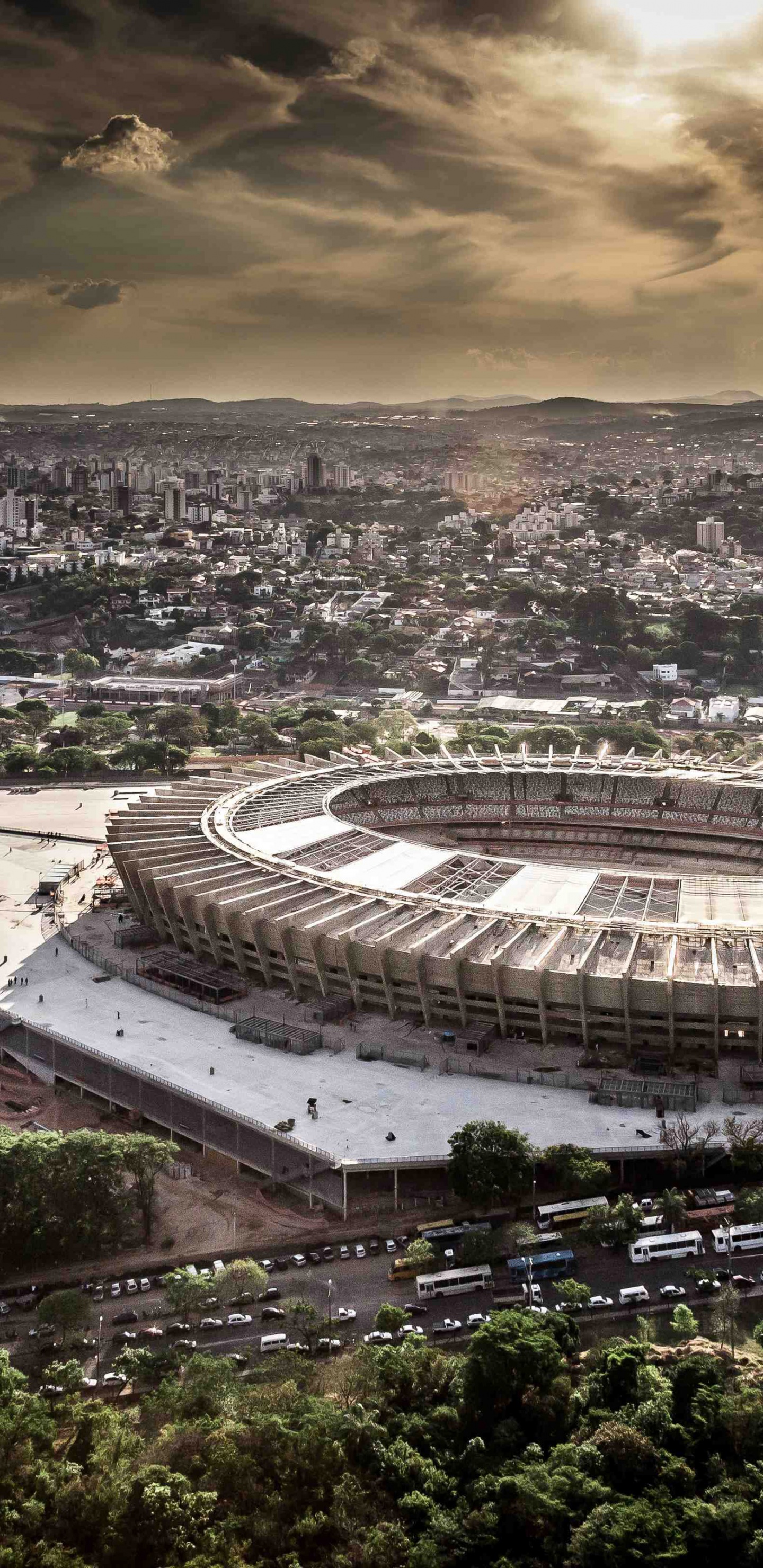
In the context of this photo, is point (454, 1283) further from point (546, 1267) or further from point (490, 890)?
point (490, 890)

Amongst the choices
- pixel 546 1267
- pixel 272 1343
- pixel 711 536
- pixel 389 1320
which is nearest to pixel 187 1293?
pixel 272 1343

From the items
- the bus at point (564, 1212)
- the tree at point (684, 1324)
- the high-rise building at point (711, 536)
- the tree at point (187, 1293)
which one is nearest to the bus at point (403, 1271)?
the bus at point (564, 1212)

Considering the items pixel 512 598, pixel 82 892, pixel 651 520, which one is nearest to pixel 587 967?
pixel 82 892

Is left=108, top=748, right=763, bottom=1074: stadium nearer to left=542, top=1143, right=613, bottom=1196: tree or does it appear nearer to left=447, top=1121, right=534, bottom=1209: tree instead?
left=542, top=1143, right=613, bottom=1196: tree

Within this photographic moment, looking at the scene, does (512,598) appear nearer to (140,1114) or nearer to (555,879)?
(555,879)

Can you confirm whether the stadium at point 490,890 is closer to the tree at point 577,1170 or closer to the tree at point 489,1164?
the tree at point 577,1170

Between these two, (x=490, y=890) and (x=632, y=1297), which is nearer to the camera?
(x=632, y=1297)

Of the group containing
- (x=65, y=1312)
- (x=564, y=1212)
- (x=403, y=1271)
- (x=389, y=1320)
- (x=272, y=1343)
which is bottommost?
(x=272, y=1343)
